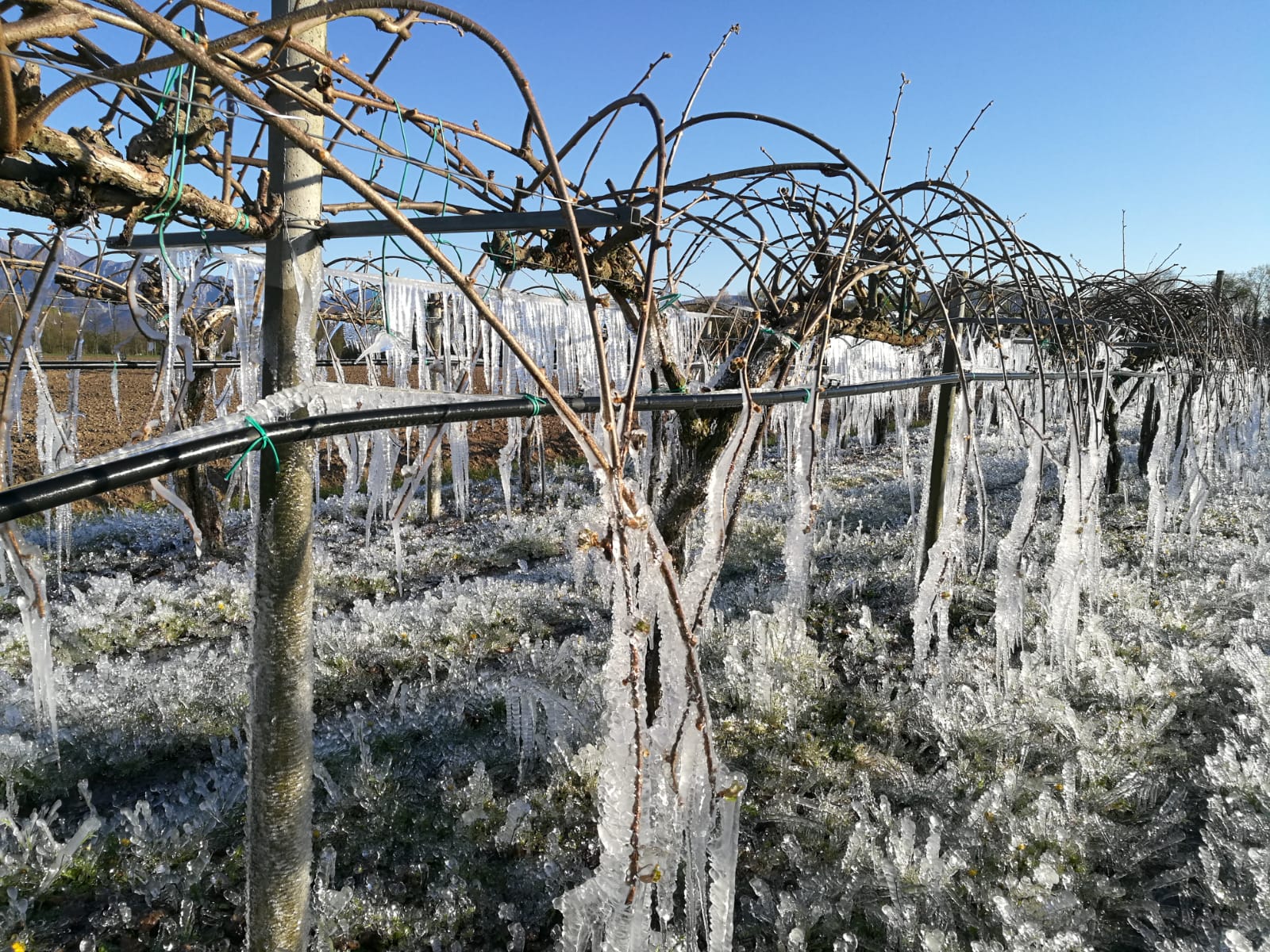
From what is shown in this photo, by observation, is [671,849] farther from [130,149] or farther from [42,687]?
[42,687]

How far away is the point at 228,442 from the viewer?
3.38ft

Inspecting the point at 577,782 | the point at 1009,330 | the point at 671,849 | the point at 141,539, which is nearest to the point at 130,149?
the point at 671,849

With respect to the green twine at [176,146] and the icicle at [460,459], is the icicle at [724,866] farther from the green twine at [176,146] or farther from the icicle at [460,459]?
the icicle at [460,459]

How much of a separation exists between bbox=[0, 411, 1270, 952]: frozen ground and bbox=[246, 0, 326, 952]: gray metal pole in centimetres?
64

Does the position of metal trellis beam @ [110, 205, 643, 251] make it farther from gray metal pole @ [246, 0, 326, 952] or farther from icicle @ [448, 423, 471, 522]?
icicle @ [448, 423, 471, 522]

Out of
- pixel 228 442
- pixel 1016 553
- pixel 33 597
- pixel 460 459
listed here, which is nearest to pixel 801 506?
pixel 1016 553

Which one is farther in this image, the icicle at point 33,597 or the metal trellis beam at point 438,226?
the icicle at point 33,597

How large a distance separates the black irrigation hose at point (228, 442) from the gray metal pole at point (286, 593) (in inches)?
13.4

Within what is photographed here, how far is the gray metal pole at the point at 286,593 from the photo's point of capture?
54.5 inches

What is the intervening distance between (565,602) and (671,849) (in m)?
4.18

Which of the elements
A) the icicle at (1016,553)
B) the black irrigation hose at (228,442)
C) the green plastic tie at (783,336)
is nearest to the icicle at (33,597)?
the black irrigation hose at (228,442)

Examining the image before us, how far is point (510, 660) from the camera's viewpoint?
438 centimetres

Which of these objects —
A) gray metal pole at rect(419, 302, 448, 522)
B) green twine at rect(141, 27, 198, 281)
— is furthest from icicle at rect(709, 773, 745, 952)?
gray metal pole at rect(419, 302, 448, 522)

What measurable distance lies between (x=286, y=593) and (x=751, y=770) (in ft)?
7.72
